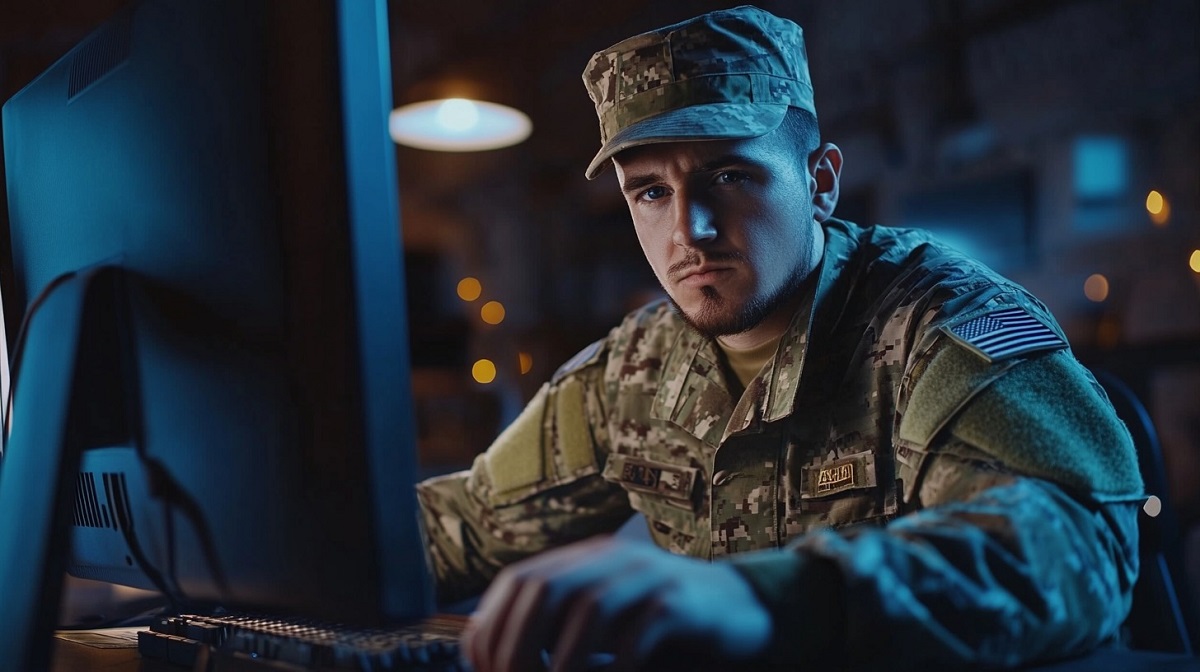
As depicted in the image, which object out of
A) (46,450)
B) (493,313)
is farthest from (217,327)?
(493,313)

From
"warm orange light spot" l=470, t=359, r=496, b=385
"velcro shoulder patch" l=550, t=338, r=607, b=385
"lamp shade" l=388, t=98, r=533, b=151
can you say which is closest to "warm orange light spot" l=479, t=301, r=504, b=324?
"warm orange light spot" l=470, t=359, r=496, b=385

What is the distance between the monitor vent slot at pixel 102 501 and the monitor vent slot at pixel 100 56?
301 millimetres

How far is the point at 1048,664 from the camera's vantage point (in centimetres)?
61

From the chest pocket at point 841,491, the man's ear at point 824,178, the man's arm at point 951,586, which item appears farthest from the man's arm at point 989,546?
the man's ear at point 824,178

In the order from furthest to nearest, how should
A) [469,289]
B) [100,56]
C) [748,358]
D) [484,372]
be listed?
[469,289], [484,372], [748,358], [100,56]

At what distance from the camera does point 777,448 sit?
3.50 ft

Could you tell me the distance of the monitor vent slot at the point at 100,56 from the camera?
2.16 ft

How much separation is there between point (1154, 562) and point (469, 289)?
191 inches

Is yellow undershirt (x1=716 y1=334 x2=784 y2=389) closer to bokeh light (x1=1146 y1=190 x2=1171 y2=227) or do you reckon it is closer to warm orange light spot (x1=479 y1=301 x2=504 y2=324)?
bokeh light (x1=1146 y1=190 x2=1171 y2=227)

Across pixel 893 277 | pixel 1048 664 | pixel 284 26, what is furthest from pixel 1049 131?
pixel 284 26

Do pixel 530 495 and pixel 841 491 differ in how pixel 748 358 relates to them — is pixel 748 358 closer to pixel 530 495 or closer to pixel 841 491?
pixel 841 491

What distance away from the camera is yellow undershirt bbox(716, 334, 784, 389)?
116 cm

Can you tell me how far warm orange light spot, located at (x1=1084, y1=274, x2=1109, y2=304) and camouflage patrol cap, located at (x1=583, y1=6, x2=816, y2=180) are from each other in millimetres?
2009

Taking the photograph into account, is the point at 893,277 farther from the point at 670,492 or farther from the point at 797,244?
the point at 670,492
